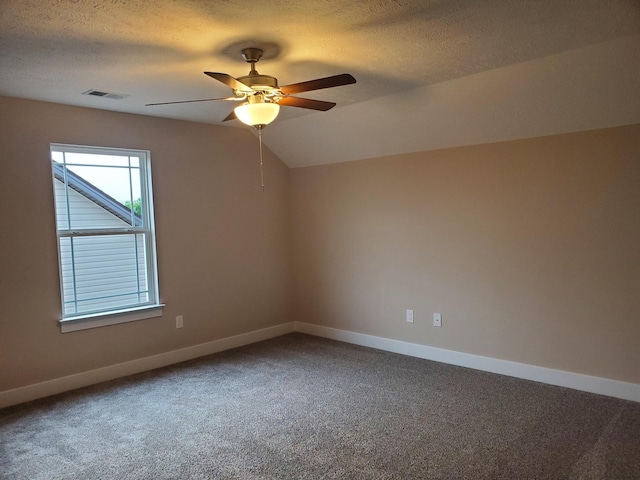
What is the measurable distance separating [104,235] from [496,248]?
10.8 feet

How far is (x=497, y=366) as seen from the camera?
3785 mm

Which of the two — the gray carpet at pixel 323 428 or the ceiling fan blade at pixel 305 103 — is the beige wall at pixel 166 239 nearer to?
the gray carpet at pixel 323 428

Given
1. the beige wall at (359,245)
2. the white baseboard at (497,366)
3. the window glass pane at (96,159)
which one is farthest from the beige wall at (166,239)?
the white baseboard at (497,366)

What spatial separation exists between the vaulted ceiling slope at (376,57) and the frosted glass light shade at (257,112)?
0.32 meters

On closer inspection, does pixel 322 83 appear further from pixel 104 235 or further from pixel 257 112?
pixel 104 235

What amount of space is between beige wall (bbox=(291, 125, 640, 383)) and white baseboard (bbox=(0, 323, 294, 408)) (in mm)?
783

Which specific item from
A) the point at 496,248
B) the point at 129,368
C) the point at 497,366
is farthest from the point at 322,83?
the point at 129,368

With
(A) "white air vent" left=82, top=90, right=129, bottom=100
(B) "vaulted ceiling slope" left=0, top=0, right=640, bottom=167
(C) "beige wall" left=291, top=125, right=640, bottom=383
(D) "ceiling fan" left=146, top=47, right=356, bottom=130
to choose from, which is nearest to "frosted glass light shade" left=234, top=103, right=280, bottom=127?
(D) "ceiling fan" left=146, top=47, right=356, bottom=130

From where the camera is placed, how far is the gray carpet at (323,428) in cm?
243

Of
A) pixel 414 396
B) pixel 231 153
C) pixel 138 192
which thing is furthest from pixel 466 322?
pixel 138 192

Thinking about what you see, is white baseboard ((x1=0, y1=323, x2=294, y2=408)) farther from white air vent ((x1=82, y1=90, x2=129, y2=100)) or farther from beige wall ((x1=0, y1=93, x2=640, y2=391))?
white air vent ((x1=82, y1=90, x2=129, y2=100))

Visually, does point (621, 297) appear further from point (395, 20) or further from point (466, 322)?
point (395, 20)

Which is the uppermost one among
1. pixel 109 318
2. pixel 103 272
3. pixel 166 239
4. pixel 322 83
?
pixel 322 83

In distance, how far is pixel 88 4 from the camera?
77.6 inches
